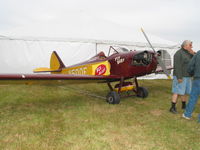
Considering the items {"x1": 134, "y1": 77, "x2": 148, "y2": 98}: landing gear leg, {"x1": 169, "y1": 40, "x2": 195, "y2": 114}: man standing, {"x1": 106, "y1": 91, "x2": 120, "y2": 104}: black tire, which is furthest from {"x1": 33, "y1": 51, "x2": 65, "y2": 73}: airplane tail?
{"x1": 169, "y1": 40, "x2": 195, "y2": 114}: man standing

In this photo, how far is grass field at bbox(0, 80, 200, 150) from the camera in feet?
9.55

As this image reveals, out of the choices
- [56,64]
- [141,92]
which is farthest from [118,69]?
[56,64]

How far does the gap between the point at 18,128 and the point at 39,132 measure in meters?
0.52

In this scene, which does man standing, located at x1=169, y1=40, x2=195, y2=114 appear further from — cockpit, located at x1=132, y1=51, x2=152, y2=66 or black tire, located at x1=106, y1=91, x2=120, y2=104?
black tire, located at x1=106, y1=91, x2=120, y2=104

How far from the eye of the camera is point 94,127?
364 centimetres

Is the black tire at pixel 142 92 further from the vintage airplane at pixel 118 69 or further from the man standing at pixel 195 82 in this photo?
the man standing at pixel 195 82

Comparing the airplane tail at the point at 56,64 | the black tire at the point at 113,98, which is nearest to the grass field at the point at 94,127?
the black tire at the point at 113,98

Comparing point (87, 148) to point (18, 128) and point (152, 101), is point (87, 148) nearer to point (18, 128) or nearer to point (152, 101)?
point (18, 128)

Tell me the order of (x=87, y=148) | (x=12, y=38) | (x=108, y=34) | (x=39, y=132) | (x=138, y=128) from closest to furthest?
(x=87, y=148), (x=39, y=132), (x=138, y=128), (x=12, y=38), (x=108, y=34)

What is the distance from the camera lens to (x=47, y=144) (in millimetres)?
2885

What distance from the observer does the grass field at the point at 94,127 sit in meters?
2.91

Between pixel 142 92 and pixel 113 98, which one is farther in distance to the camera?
pixel 142 92

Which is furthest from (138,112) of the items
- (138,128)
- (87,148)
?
(87,148)

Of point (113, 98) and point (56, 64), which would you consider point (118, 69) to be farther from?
point (56, 64)
